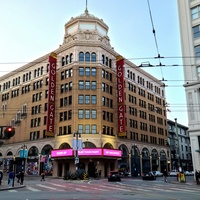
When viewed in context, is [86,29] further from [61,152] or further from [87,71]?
[61,152]

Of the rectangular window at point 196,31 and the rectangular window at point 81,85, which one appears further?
the rectangular window at point 81,85

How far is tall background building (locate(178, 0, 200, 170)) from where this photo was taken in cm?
3775

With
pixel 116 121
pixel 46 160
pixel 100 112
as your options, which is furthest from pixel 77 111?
pixel 46 160

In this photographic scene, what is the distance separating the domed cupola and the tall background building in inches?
769

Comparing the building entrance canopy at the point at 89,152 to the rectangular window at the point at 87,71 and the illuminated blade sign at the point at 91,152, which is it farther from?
the rectangular window at the point at 87,71

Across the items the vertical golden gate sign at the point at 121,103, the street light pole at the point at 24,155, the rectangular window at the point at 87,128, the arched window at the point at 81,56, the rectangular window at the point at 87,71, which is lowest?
the street light pole at the point at 24,155

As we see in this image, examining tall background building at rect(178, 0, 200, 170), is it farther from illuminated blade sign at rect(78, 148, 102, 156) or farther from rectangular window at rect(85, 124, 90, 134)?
rectangular window at rect(85, 124, 90, 134)

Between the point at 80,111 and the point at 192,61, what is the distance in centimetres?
2263

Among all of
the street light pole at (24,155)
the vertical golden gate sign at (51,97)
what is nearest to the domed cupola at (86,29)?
the vertical golden gate sign at (51,97)

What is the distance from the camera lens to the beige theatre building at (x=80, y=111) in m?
50.9

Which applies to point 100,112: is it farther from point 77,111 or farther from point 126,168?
point 126,168

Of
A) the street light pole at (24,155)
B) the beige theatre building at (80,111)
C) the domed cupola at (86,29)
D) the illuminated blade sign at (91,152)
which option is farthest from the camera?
the street light pole at (24,155)

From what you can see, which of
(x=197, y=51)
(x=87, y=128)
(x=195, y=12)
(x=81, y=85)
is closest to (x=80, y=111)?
(x=87, y=128)

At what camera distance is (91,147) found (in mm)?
49688
